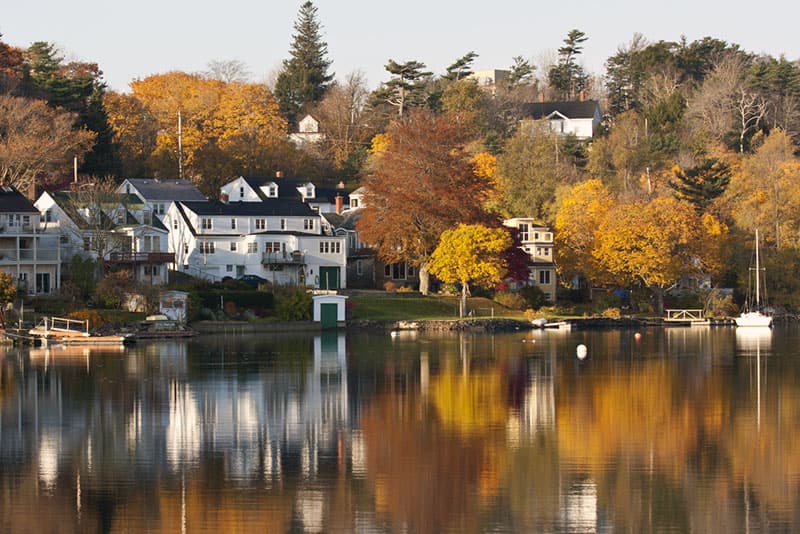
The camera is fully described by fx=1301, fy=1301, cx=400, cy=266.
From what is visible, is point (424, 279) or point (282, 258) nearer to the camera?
point (282, 258)

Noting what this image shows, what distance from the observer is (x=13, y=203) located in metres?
77.8

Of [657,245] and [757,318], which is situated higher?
[657,245]

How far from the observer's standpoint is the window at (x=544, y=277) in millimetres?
94250

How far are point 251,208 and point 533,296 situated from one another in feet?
67.4

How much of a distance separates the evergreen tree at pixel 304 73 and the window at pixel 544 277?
191 ft

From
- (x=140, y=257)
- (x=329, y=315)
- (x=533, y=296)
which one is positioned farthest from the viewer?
(x=533, y=296)

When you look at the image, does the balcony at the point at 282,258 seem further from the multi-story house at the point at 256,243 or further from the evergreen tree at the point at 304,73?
the evergreen tree at the point at 304,73

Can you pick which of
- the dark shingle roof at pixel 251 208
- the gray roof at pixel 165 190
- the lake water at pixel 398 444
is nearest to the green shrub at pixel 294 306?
the dark shingle roof at pixel 251 208

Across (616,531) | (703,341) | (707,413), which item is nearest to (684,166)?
(703,341)

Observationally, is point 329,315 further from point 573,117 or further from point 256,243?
point 573,117

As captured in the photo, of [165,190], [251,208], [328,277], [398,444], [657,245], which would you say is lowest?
[398,444]

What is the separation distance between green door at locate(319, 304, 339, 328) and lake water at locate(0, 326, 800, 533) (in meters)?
20.3

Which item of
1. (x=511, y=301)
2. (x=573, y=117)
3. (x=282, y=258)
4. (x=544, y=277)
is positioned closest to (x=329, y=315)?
(x=282, y=258)

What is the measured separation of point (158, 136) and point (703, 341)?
57303mm
